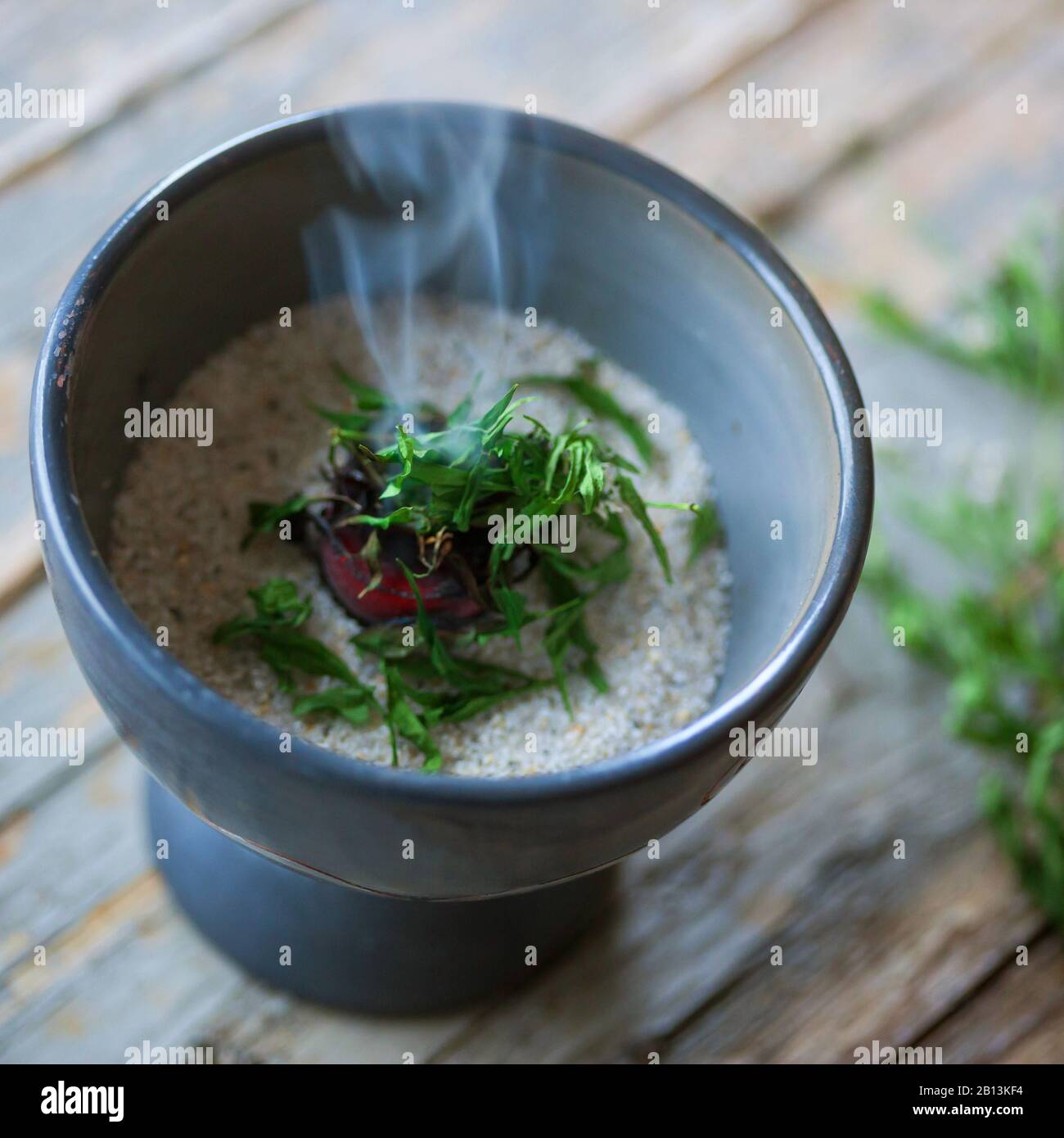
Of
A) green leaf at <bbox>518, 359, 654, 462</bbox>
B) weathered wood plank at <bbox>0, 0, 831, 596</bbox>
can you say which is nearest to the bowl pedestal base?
green leaf at <bbox>518, 359, 654, 462</bbox>

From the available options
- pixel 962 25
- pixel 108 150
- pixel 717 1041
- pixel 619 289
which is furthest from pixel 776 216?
pixel 717 1041

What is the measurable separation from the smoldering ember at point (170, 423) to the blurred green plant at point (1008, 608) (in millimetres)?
460

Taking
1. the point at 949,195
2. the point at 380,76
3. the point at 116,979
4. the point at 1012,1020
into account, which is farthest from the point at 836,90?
the point at 116,979

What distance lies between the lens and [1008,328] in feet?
3.23

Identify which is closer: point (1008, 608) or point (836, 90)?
point (1008, 608)

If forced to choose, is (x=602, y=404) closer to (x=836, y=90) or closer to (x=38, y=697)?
(x=38, y=697)

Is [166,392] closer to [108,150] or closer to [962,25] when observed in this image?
[108,150]

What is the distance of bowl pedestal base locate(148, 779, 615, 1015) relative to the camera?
29.0 inches

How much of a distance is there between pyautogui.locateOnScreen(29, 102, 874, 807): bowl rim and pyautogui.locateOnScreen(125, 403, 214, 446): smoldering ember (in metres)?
0.10

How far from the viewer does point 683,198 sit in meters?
0.63

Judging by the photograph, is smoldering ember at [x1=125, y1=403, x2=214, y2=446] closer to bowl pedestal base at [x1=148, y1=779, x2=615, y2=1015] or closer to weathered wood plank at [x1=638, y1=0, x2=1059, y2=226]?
bowl pedestal base at [x1=148, y1=779, x2=615, y2=1015]

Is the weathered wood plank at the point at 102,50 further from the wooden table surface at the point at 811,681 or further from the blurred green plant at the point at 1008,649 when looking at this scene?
the blurred green plant at the point at 1008,649

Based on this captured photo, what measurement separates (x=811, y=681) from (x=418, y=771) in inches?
15.9

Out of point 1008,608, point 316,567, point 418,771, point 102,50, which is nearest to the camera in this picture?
point 418,771
